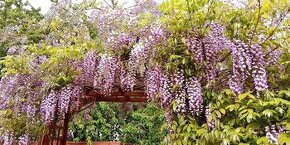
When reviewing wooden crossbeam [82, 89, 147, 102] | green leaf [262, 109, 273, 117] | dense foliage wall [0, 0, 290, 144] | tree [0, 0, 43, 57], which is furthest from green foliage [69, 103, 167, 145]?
green leaf [262, 109, 273, 117]

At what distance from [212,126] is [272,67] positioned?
2.35 feet

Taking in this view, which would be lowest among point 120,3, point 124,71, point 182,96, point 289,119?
point 289,119

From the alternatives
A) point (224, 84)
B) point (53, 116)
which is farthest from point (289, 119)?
point (53, 116)

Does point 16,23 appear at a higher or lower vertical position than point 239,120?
higher

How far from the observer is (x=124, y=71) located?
3.98 m

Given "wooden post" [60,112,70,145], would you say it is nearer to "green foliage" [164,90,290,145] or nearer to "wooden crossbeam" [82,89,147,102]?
"wooden crossbeam" [82,89,147,102]

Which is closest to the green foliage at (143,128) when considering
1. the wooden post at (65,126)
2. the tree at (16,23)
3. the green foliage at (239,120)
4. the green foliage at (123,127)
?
the green foliage at (123,127)

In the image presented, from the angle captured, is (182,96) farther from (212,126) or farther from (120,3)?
(120,3)

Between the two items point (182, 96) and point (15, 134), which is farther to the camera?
point (15, 134)

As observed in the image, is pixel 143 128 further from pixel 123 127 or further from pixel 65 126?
pixel 65 126

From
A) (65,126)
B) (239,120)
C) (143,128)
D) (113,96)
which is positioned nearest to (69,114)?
(65,126)

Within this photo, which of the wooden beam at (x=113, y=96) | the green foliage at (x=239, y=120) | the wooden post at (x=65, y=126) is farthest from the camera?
the wooden post at (x=65, y=126)

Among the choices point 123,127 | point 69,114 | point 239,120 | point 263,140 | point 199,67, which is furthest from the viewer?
point 123,127

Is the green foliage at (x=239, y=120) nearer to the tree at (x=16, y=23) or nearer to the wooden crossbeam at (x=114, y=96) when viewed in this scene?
the wooden crossbeam at (x=114, y=96)
